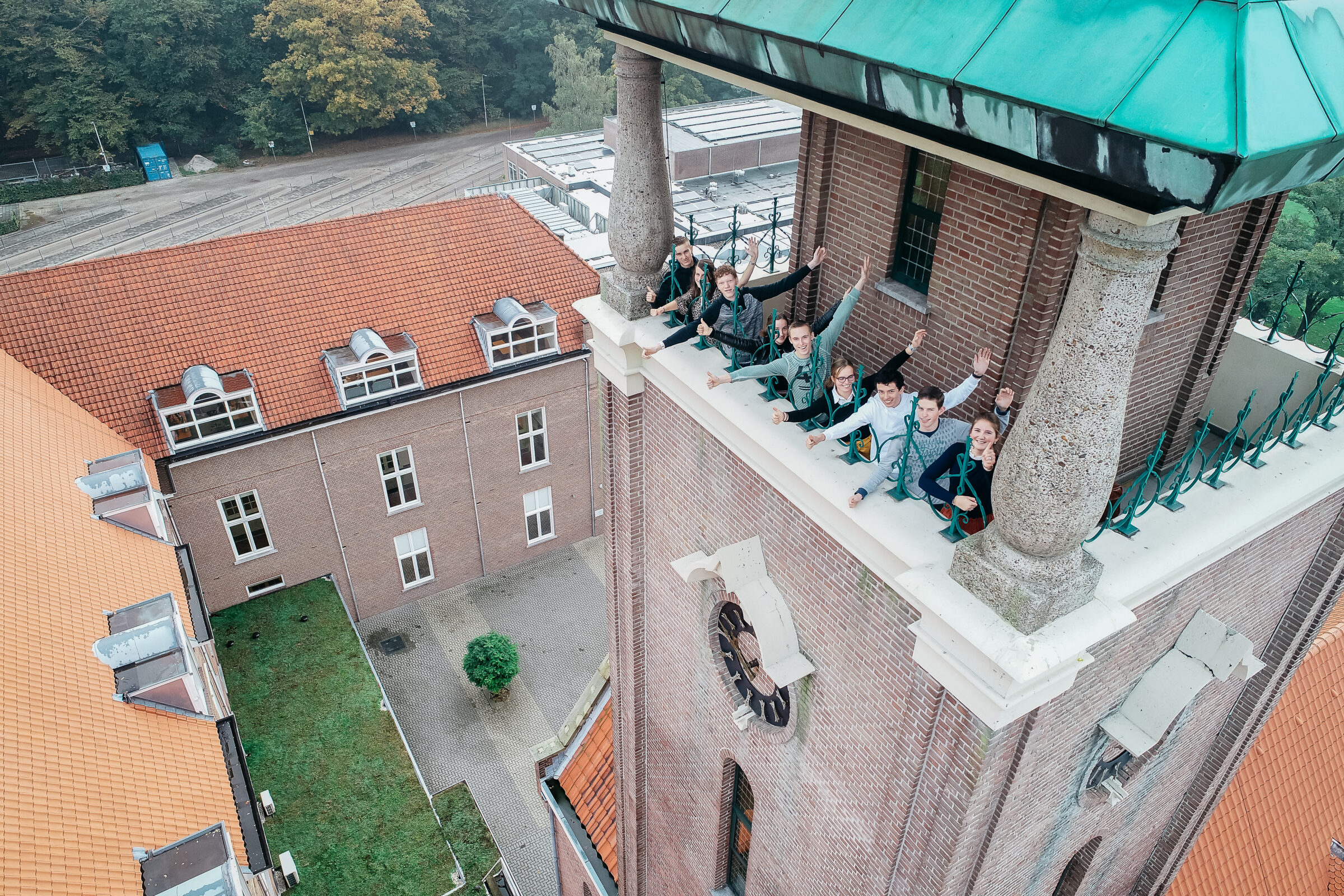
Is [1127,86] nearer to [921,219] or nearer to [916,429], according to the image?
[916,429]

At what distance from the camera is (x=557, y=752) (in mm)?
18266

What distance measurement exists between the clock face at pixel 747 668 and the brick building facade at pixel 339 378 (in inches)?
742

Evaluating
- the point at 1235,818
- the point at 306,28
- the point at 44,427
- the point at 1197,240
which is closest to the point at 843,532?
the point at 1197,240

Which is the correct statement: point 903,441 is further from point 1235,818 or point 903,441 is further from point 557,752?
point 557,752

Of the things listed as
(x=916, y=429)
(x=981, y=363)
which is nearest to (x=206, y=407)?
(x=916, y=429)

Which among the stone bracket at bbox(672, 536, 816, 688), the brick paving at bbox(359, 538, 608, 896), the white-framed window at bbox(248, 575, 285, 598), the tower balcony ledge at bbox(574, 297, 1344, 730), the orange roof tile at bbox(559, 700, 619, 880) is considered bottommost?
the brick paving at bbox(359, 538, 608, 896)

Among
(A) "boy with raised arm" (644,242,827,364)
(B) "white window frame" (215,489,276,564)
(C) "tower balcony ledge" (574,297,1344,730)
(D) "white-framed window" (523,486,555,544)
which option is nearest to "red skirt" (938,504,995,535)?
(C) "tower balcony ledge" (574,297,1344,730)

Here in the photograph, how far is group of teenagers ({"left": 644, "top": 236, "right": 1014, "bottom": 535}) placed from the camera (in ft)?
21.6

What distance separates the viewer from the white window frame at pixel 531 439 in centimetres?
3008

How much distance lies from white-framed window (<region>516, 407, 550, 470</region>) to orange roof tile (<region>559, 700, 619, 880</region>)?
14429 millimetres

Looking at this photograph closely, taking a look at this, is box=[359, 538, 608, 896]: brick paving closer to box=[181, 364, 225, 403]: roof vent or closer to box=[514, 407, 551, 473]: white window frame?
box=[514, 407, 551, 473]: white window frame

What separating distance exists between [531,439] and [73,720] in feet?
56.7

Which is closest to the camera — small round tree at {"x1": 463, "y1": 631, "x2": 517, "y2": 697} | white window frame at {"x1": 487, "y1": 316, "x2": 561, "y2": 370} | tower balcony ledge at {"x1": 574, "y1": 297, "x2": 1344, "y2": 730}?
tower balcony ledge at {"x1": 574, "y1": 297, "x2": 1344, "y2": 730}

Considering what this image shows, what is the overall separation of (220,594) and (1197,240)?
92.7 ft
